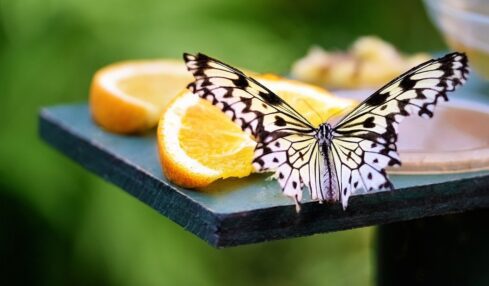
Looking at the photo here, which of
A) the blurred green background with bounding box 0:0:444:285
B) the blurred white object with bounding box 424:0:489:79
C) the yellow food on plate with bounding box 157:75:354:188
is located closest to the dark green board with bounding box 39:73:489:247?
the yellow food on plate with bounding box 157:75:354:188

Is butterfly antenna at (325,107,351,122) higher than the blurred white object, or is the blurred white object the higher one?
the blurred white object

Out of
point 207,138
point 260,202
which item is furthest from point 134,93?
point 260,202

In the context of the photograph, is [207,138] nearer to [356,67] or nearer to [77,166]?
[356,67]

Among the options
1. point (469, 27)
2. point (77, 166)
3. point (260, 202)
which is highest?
point (469, 27)

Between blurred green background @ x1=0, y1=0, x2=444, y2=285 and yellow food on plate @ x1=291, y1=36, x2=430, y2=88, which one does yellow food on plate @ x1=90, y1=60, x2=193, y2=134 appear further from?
blurred green background @ x1=0, y1=0, x2=444, y2=285

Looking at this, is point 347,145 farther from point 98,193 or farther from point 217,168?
point 98,193

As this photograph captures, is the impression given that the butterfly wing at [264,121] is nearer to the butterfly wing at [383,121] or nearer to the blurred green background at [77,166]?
the butterfly wing at [383,121]
